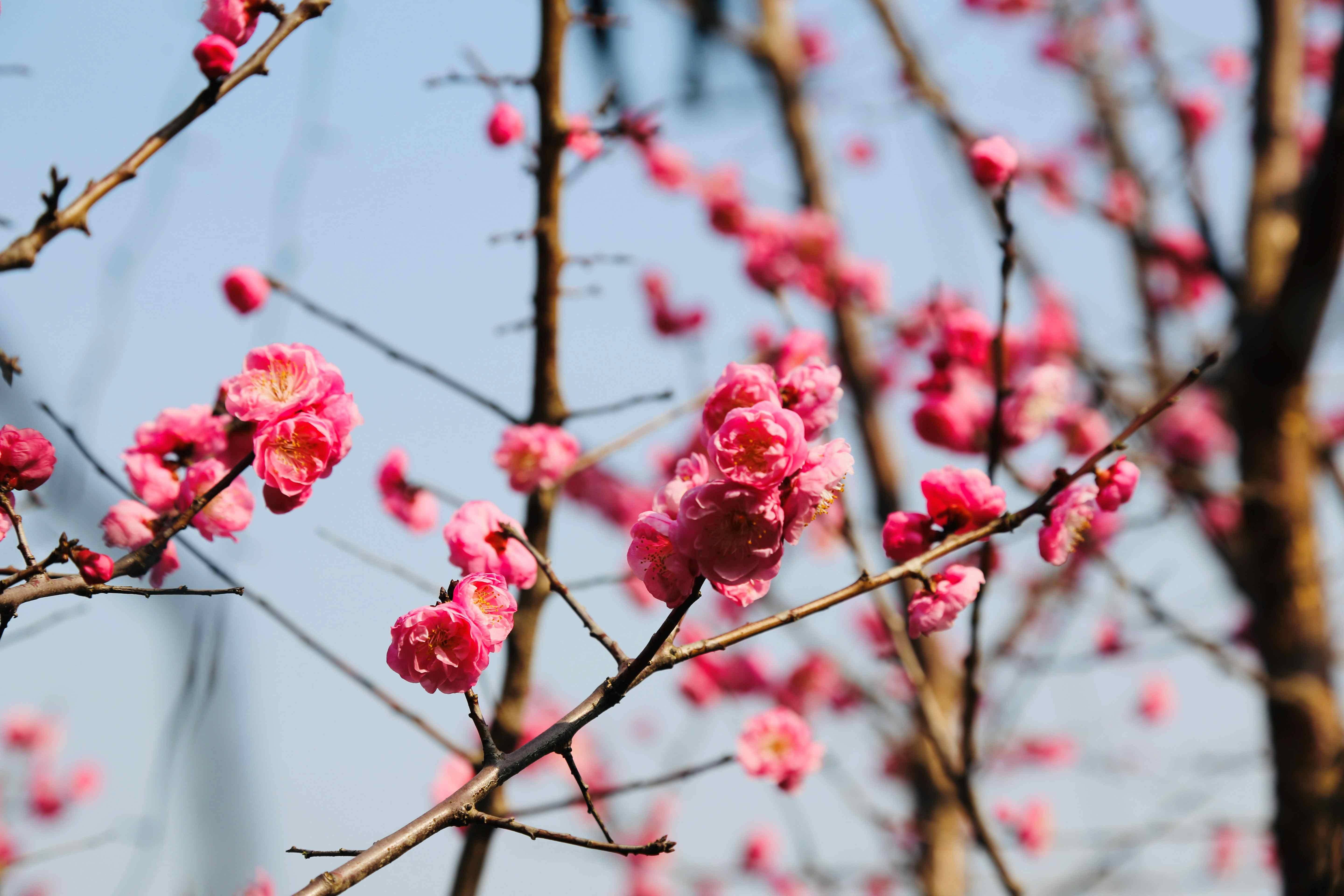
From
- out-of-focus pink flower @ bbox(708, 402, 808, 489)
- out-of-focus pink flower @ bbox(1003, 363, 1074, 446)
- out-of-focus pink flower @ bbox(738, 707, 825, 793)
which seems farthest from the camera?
out-of-focus pink flower @ bbox(738, 707, 825, 793)

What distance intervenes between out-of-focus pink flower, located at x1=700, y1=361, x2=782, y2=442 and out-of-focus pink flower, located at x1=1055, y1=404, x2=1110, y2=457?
7.38 feet

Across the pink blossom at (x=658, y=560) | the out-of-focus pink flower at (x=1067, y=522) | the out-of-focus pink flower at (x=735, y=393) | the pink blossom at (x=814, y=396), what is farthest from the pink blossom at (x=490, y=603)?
the out-of-focus pink flower at (x=1067, y=522)

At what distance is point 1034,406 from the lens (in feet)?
7.04

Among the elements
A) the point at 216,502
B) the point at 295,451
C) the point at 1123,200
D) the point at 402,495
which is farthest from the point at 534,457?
the point at 1123,200

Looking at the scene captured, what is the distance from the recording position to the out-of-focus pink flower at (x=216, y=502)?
1404mm

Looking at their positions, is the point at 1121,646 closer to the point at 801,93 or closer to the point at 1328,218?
the point at 1328,218

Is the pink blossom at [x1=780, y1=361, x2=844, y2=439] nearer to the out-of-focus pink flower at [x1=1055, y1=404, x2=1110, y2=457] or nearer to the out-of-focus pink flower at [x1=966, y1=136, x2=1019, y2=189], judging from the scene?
the out-of-focus pink flower at [x1=966, y1=136, x2=1019, y2=189]

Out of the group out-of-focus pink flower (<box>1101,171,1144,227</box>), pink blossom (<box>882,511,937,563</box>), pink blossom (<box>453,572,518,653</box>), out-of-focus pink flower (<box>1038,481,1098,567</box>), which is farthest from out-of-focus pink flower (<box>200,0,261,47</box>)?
out-of-focus pink flower (<box>1101,171,1144,227</box>)

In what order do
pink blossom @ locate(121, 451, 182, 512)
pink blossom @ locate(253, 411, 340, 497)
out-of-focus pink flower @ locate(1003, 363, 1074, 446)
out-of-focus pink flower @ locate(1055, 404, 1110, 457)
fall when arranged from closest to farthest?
pink blossom @ locate(253, 411, 340, 497), pink blossom @ locate(121, 451, 182, 512), out-of-focus pink flower @ locate(1003, 363, 1074, 446), out-of-focus pink flower @ locate(1055, 404, 1110, 457)

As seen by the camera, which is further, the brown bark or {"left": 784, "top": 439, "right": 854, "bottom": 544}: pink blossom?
the brown bark

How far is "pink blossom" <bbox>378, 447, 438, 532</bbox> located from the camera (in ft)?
7.37

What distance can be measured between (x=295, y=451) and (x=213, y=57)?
610 millimetres

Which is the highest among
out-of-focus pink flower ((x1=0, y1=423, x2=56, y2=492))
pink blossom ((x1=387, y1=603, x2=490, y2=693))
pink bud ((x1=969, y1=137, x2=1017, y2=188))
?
pink bud ((x1=969, y1=137, x2=1017, y2=188))

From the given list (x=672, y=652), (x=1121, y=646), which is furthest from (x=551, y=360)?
(x=1121, y=646)
